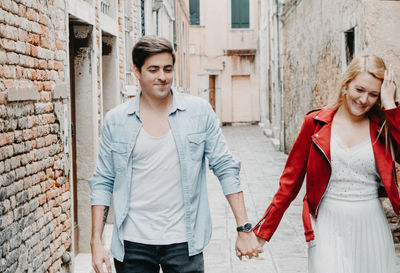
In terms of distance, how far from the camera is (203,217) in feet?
10.2

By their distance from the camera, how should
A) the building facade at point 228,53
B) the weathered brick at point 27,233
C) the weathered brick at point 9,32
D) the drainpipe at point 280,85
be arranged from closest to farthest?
the weathered brick at point 9,32 < the weathered brick at point 27,233 < the drainpipe at point 280,85 < the building facade at point 228,53

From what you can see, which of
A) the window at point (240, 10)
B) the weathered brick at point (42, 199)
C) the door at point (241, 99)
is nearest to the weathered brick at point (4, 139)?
the weathered brick at point (42, 199)

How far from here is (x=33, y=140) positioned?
452 centimetres

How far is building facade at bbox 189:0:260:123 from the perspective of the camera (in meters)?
28.5

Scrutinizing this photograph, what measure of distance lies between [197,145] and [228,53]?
26.1m

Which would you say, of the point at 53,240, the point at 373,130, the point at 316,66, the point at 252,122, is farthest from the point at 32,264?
the point at 252,122

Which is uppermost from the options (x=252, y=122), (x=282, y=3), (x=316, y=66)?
(x=282, y=3)

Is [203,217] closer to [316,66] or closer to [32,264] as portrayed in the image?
[32,264]

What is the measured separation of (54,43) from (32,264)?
6.05 feet

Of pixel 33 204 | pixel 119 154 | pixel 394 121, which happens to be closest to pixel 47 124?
pixel 33 204

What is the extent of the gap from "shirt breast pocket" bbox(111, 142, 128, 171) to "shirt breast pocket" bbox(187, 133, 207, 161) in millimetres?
318

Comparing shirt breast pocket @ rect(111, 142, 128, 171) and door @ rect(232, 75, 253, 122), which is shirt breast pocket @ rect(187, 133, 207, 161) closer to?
shirt breast pocket @ rect(111, 142, 128, 171)

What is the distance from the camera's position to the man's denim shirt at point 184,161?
3016 mm

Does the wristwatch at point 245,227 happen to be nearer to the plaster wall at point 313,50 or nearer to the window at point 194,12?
the plaster wall at point 313,50
